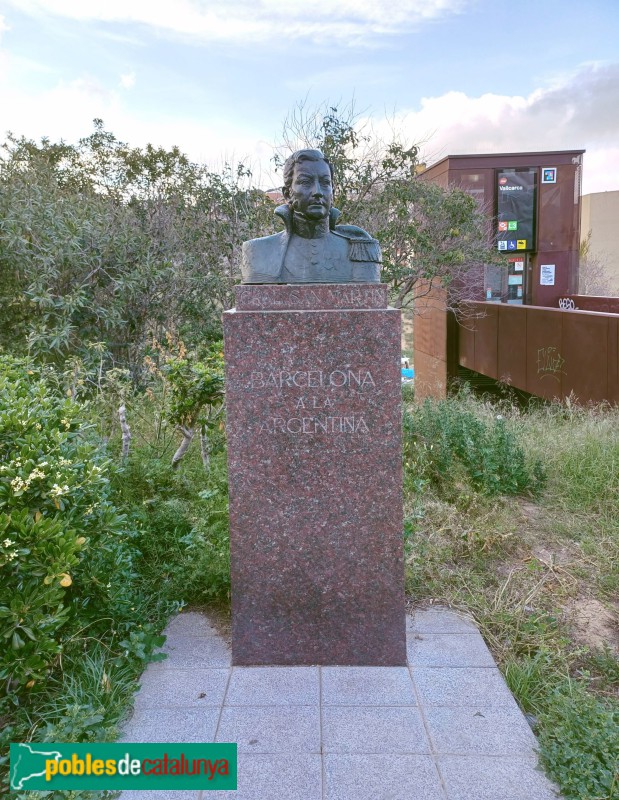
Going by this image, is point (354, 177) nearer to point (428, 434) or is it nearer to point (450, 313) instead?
point (450, 313)

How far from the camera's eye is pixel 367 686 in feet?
10.3

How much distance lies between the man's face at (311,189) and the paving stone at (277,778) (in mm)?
2416

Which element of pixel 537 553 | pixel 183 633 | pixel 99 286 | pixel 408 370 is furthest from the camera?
pixel 408 370

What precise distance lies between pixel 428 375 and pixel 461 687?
14.2 metres

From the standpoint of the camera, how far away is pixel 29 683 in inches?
108

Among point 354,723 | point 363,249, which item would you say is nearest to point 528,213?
point 363,249

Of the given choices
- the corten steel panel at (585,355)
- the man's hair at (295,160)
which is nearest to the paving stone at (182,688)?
the man's hair at (295,160)

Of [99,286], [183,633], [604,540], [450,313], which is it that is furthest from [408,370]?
[183,633]

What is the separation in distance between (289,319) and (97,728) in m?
1.84

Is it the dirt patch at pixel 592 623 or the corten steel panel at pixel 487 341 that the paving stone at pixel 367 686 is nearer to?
the dirt patch at pixel 592 623

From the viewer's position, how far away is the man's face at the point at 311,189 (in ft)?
11.2

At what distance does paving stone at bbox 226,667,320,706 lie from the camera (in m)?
3.01

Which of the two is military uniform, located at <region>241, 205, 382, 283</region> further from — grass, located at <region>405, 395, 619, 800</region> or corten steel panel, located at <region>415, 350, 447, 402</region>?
corten steel panel, located at <region>415, 350, 447, 402</region>

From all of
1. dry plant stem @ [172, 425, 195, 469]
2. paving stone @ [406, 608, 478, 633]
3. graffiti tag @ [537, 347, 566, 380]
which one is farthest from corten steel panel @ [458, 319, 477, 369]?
paving stone @ [406, 608, 478, 633]
